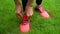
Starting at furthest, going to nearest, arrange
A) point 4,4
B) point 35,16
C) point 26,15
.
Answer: point 4,4 → point 35,16 → point 26,15

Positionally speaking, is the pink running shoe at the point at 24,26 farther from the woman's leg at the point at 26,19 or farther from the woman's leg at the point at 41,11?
the woman's leg at the point at 41,11

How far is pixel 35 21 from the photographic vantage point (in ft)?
7.68

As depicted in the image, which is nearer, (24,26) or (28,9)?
(28,9)

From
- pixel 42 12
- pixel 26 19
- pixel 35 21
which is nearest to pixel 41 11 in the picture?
pixel 42 12

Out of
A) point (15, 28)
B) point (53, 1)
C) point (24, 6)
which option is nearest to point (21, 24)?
point (15, 28)

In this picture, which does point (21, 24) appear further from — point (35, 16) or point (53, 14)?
point (53, 14)

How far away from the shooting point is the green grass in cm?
216

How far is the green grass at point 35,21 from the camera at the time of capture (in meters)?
2.16

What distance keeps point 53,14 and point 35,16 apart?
0.26 meters

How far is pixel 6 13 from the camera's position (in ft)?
8.16

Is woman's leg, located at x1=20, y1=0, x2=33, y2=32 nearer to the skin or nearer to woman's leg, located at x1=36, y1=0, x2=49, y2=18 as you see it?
the skin

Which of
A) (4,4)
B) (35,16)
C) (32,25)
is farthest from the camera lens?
(4,4)

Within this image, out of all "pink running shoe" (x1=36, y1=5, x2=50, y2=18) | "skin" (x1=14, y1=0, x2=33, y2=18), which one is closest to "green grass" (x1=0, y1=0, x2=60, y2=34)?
"pink running shoe" (x1=36, y1=5, x2=50, y2=18)

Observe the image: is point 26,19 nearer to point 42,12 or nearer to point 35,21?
point 35,21
